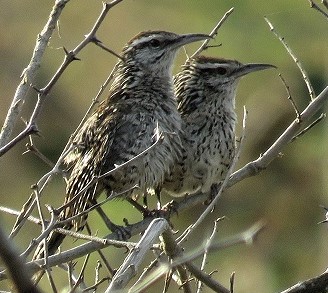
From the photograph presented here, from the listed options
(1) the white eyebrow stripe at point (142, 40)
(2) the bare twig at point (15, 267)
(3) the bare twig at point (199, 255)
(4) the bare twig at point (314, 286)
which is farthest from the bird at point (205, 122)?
(2) the bare twig at point (15, 267)

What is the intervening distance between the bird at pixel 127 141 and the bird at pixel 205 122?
19 cm

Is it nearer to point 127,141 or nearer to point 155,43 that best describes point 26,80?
point 127,141

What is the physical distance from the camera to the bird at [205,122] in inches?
205

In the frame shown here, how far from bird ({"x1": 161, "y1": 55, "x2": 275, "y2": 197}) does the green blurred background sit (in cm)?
572

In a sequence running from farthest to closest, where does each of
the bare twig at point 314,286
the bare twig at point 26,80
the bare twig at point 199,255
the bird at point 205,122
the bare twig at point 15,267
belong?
the bird at point 205,122, the bare twig at point 314,286, the bare twig at point 26,80, the bare twig at point 199,255, the bare twig at point 15,267

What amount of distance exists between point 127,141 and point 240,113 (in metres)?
8.50

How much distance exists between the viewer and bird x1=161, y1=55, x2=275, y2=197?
521 cm

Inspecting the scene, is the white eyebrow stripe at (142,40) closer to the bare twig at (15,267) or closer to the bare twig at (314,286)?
the bare twig at (314,286)

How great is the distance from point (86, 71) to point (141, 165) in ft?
34.8

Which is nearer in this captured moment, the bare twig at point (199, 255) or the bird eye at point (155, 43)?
the bare twig at point (199, 255)

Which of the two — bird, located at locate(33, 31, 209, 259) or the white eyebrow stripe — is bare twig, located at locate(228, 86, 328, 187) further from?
the white eyebrow stripe


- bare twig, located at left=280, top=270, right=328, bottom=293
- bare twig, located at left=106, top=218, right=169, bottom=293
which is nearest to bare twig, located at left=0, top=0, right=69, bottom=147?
bare twig, located at left=106, top=218, right=169, bottom=293

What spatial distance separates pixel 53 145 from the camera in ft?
47.0

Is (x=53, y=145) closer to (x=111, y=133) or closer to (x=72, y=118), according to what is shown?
(x=72, y=118)
